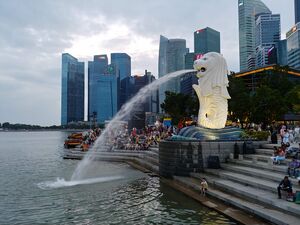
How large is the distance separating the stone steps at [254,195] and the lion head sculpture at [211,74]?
7.28 m

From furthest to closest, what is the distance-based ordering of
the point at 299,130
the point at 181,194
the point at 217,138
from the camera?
the point at 299,130
the point at 217,138
the point at 181,194

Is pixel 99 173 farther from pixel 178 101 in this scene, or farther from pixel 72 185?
pixel 178 101

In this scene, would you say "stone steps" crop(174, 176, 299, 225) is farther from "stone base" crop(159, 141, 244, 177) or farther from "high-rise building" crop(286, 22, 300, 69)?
"high-rise building" crop(286, 22, 300, 69)

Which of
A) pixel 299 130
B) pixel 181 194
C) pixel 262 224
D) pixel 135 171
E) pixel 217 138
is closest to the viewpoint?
pixel 262 224

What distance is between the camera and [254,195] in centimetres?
1442

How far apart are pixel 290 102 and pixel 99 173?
2860 cm

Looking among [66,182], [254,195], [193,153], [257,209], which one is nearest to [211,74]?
[193,153]

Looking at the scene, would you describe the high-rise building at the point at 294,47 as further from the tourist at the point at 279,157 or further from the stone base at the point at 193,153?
the tourist at the point at 279,157

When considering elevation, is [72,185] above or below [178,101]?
below

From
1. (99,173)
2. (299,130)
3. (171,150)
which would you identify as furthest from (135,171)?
(299,130)

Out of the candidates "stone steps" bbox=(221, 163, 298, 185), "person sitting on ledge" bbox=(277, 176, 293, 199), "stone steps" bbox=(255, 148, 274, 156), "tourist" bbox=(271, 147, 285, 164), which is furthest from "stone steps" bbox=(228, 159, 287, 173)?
"person sitting on ledge" bbox=(277, 176, 293, 199)

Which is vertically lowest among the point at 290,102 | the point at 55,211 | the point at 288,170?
the point at 55,211

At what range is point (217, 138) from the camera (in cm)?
2322

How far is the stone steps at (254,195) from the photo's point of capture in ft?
41.1
